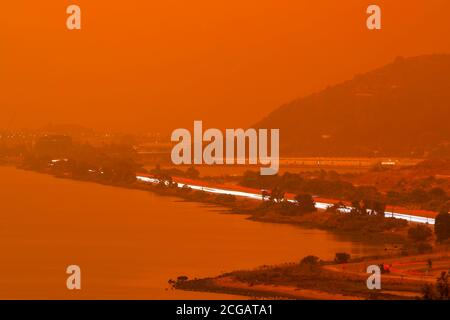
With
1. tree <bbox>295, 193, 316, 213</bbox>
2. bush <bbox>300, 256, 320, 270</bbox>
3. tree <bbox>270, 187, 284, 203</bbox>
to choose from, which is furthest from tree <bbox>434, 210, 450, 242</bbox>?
tree <bbox>270, 187, 284, 203</bbox>

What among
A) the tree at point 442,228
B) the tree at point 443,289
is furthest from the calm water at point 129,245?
the tree at point 443,289

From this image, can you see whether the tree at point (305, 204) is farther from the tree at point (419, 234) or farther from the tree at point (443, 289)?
the tree at point (443, 289)

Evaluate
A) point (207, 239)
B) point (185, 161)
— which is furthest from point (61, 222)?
point (185, 161)

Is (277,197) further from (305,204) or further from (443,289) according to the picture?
(443,289)

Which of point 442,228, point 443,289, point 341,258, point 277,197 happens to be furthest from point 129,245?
point 277,197

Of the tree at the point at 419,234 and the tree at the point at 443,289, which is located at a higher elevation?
the tree at the point at 419,234

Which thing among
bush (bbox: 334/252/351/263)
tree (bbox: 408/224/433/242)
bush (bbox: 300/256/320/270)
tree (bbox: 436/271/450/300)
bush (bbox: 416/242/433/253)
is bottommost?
tree (bbox: 436/271/450/300)

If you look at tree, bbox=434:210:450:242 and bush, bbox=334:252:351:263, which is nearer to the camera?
bush, bbox=334:252:351:263

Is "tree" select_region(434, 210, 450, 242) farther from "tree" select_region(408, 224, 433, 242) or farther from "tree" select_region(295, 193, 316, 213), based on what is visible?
"tree" select_region(295, 193, 316, 213)
